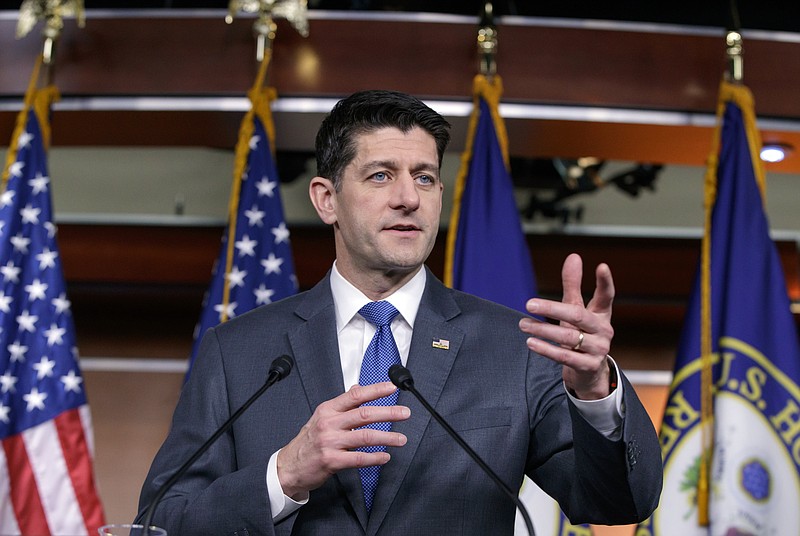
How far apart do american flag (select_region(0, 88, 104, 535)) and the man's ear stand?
1682 millimetres

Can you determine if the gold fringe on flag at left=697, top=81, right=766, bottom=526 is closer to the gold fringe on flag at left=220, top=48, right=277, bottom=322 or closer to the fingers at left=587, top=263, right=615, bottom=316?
the gold fringe on flag at left=220, top=48, right=277, bottom=322

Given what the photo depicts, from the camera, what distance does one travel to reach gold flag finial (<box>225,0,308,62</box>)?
3154mm

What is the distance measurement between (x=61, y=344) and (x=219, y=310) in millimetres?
559

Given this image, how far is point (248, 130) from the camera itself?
10.6 feet

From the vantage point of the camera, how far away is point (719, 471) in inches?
116

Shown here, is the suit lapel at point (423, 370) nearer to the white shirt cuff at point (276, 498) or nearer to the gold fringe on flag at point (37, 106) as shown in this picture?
the white shirt cuff at point (276, 498)

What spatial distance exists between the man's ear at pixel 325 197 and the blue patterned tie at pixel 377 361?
0.75 feet

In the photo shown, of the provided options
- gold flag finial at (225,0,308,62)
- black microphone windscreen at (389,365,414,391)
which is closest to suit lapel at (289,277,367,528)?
black microphone windscreen at (389,365,414,391)

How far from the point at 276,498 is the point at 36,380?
1.97 meters

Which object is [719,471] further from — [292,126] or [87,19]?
[87,19]

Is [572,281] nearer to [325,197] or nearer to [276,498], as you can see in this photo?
[276,498]

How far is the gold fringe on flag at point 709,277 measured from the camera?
2.96 m

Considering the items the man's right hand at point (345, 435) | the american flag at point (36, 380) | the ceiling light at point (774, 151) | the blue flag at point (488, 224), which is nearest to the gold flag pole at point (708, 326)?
the ceiling light at point (774, 151)

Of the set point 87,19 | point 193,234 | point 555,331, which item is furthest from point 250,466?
point 193,234
